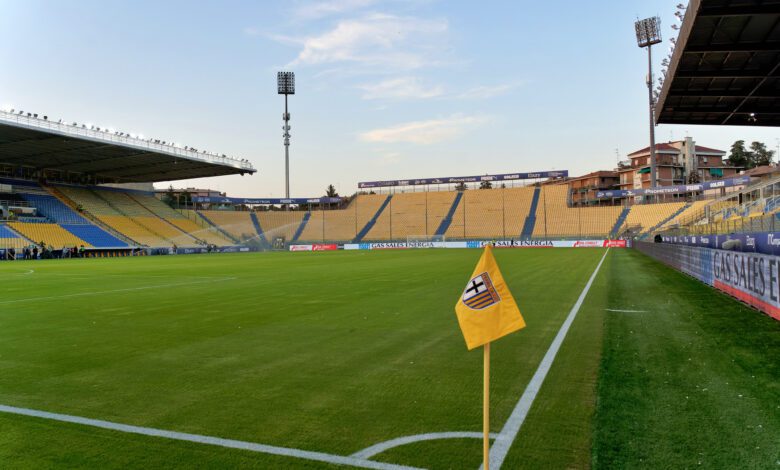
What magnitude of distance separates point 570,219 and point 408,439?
71.8 meters

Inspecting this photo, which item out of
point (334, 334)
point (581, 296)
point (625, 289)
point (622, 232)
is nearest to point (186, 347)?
point (334, 334)

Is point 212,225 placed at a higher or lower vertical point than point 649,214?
lower

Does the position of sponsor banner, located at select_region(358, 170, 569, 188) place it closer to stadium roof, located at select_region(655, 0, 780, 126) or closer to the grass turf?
stadium roof, located at select_region(655, 0, 780, 126)

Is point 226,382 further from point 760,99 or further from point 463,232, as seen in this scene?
point 463,232

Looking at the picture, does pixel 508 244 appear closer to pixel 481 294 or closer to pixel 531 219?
pixel 531 219

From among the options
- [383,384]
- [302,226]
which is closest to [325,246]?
[302,226]

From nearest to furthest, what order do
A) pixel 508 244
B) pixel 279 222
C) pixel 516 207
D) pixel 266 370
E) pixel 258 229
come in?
pixel 266 370 → pixel 508 244 → pixel 516 207 → pixel 258 229 → pixel 279 222

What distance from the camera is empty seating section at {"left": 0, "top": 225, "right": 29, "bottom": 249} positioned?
1748 inches

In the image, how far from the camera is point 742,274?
36.0 ft

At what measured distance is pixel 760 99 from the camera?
17.5 m

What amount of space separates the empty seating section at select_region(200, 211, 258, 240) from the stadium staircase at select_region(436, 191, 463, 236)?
1115 inches

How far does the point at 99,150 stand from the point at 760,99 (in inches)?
2015

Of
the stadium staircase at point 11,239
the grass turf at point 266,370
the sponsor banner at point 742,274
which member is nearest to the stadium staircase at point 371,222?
the stadium staircase at point 11,239

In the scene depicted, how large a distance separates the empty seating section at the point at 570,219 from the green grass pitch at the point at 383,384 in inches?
2363
